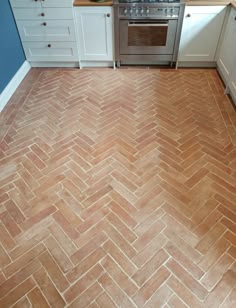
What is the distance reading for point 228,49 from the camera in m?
2.93

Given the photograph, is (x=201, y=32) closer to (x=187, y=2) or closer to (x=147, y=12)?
(x=187, y=2)

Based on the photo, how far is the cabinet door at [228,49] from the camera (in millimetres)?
2770

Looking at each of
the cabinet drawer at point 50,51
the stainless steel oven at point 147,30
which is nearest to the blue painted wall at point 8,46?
the cabinet drawer at point 50,51

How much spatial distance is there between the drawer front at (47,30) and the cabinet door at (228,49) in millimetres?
1991

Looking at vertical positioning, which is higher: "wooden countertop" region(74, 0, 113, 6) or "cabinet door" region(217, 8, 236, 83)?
"wooden countertop" region(74, 0, 113, 6)

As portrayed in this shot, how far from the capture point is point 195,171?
2074 mm

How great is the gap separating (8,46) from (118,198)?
2446mm

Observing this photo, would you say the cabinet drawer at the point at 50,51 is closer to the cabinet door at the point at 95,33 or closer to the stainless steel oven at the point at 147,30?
the cabinet door at the point at 95,33

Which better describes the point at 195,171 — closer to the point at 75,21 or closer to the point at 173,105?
the point at 173,105

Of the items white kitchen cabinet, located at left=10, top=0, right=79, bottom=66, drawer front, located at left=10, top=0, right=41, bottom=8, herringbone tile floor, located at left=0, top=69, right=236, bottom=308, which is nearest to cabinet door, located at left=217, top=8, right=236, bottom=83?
herringbone tile floor, located at left=0, top=69, right=236, bottom=308

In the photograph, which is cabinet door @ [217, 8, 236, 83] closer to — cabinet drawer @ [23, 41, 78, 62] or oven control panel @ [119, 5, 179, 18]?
oven control panel @ [119, 5, 179, 18]

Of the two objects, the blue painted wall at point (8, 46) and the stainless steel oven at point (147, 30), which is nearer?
the blue painted wall at point (8, 46)

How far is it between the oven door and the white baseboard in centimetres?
142

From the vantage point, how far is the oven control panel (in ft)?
9.66
